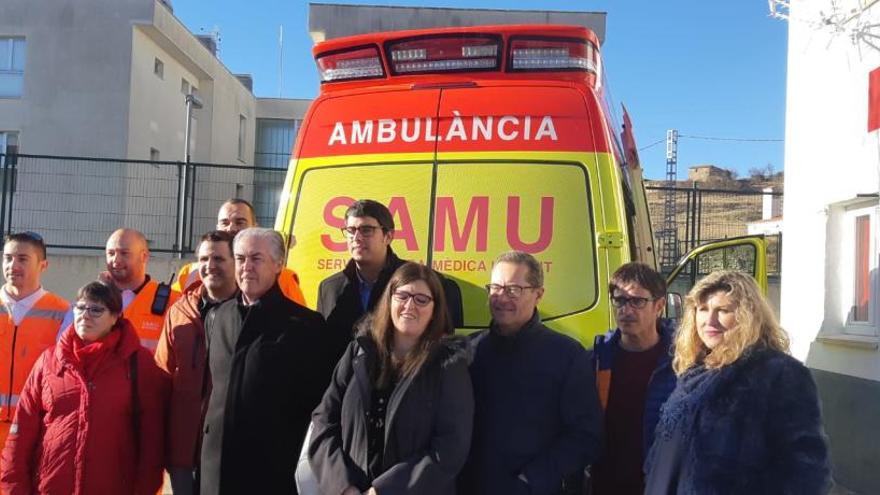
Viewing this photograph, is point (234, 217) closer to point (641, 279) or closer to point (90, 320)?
point (90, 320)

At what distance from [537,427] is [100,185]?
43.5ft

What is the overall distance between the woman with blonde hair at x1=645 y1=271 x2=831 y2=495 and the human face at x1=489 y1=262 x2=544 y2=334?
1.97 ft

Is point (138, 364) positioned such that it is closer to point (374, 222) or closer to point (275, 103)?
point (374, 222)

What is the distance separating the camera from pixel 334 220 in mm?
4332

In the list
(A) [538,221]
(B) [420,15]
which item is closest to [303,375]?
(A) [538,221]

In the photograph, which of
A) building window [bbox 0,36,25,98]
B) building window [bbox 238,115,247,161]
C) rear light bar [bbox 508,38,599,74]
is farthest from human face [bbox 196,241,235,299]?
building window [bbox 238,115,247,161]

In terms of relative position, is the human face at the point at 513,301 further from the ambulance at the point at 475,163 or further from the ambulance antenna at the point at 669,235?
the ambulance antenna at the point at 669,235

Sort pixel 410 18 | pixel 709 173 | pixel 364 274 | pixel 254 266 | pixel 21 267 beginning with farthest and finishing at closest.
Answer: pixel 709 173, pixel 410 18, pixel 21 267, pixel 364 274, pixel 254 266

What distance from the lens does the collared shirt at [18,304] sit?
13.6 ft

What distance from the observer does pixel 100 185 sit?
14547 mm

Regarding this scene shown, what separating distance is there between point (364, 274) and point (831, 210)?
16.7 feet

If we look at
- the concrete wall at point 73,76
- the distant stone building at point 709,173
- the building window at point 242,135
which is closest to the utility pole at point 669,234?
the concrete wall at point 73,76

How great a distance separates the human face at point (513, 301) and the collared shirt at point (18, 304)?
2480 mm

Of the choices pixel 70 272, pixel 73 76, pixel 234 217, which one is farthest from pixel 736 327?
pixel 73 76
